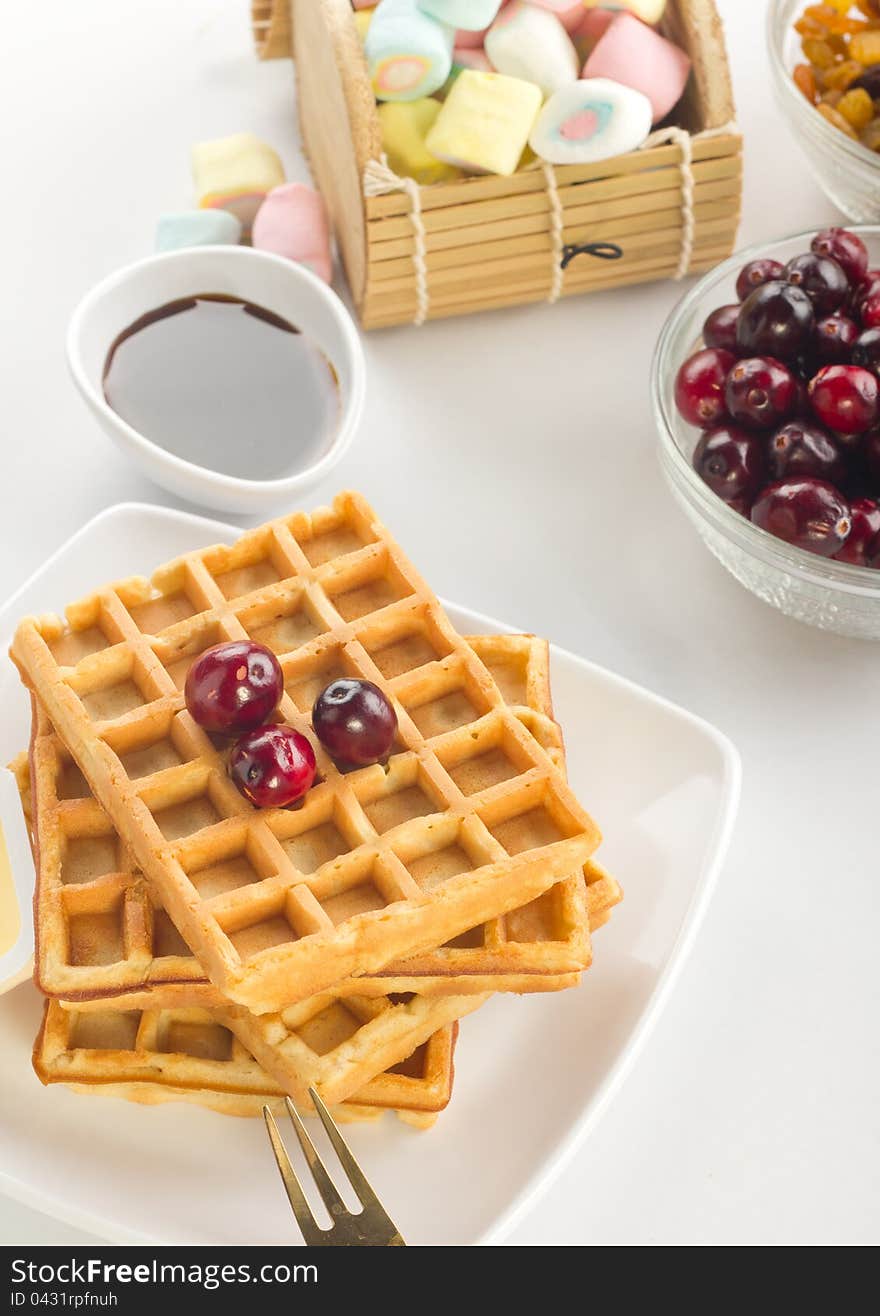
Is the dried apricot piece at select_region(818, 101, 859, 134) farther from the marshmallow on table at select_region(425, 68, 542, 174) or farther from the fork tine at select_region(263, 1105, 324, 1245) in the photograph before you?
the fork tine at select_region(263, 1105, 324, 1245)

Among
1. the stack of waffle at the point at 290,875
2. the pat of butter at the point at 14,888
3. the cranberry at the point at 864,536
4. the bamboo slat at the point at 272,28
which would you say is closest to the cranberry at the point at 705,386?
the cranberry at the point at 864,536

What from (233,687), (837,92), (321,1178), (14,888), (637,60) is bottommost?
(321,1178)

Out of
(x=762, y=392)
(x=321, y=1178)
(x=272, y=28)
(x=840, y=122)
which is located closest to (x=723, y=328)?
(x=762, y=392)


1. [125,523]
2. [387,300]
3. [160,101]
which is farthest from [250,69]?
[125,523]

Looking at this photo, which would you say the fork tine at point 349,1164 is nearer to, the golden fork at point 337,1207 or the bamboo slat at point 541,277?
the golden fork at point 337,1207

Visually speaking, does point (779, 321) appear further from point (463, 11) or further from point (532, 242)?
point (463, 11)

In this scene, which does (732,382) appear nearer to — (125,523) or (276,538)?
(276,538)
